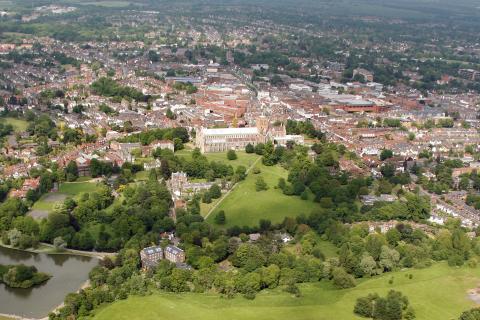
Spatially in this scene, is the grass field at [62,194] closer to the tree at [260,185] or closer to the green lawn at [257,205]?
the green lawn at [257,205]

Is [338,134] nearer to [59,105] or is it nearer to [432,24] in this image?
[59,105]

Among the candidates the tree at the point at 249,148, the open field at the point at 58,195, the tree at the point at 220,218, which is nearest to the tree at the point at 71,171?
the open field at the point at 58,195

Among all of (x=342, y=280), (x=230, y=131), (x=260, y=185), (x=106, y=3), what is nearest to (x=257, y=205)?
(x=260, y=185)

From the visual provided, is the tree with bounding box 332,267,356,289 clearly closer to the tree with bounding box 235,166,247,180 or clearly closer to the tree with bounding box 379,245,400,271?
the tree with bounding box 379,245,400,271

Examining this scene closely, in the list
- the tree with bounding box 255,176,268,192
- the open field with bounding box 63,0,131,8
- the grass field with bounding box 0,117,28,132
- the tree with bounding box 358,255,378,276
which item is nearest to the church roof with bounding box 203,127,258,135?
the tree with bounding box 255,176,268,192

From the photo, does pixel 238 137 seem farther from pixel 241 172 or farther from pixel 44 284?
pixel 44 284

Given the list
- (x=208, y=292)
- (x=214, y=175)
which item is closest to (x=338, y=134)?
(x=214, y=175)
